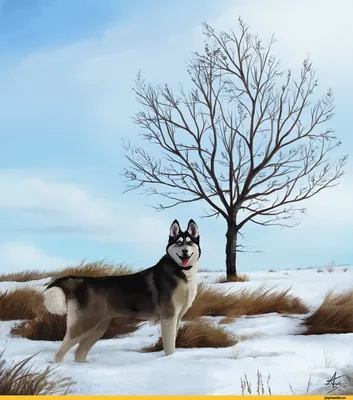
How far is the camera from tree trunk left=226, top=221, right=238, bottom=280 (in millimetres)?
11000

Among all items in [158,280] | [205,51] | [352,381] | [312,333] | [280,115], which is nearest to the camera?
[352,381]

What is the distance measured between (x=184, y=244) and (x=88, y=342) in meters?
1.18

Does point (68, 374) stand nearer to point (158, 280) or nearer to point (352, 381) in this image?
point (158, 280)

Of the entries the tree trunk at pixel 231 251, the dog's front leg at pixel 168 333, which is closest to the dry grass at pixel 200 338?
the dog's front leg at pixel 168 333

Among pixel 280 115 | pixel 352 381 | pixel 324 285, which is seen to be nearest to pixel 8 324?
pixel 352 381

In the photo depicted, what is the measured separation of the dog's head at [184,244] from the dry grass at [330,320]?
2.11m

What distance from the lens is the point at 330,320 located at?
674 cm

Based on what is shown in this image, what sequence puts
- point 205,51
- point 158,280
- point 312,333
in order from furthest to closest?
point 205,51 → point 312,333 → point 158,280

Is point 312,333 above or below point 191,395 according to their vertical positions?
above

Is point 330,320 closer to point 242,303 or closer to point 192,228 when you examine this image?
point 242,303

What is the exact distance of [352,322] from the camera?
679 centimetres

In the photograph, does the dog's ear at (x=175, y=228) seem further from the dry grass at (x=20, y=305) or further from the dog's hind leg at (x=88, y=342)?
the dry grass at (x=20, y=305)

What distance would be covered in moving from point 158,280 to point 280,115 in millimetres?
7486

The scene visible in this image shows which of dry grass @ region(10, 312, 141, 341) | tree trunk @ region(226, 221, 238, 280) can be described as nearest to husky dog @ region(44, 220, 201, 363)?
dry grass @ region(10, 312, 141, 341)
